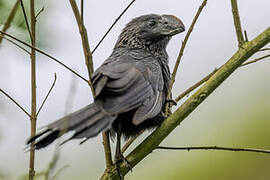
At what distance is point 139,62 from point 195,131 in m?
3.08

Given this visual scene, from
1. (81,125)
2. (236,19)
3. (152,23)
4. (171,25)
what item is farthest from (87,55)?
(152,23)

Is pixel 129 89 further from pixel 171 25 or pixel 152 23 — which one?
pixel 152 23

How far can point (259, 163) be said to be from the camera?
6.21 metres

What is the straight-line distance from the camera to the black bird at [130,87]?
273 cm

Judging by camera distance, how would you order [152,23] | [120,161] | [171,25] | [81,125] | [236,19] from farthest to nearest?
[152,23] < [171,25] < [120,161] < [236,19] < [81,125]

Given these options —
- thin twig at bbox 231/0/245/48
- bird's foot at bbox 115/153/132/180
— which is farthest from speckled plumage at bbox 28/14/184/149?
thin twig at bbox 231/0/245/48

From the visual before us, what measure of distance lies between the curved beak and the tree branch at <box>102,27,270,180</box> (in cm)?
139

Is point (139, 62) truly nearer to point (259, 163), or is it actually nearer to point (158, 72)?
point (158, 72)

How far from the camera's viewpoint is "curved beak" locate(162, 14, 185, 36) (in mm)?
4398

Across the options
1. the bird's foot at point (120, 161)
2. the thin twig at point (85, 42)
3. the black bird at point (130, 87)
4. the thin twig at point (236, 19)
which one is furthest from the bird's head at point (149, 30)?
the bird's foot at point (120, 161)

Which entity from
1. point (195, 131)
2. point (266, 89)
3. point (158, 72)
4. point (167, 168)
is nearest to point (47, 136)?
point (158, 72)

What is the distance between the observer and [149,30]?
4.69m

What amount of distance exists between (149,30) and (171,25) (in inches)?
12.2

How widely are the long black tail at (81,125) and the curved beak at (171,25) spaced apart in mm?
1629
